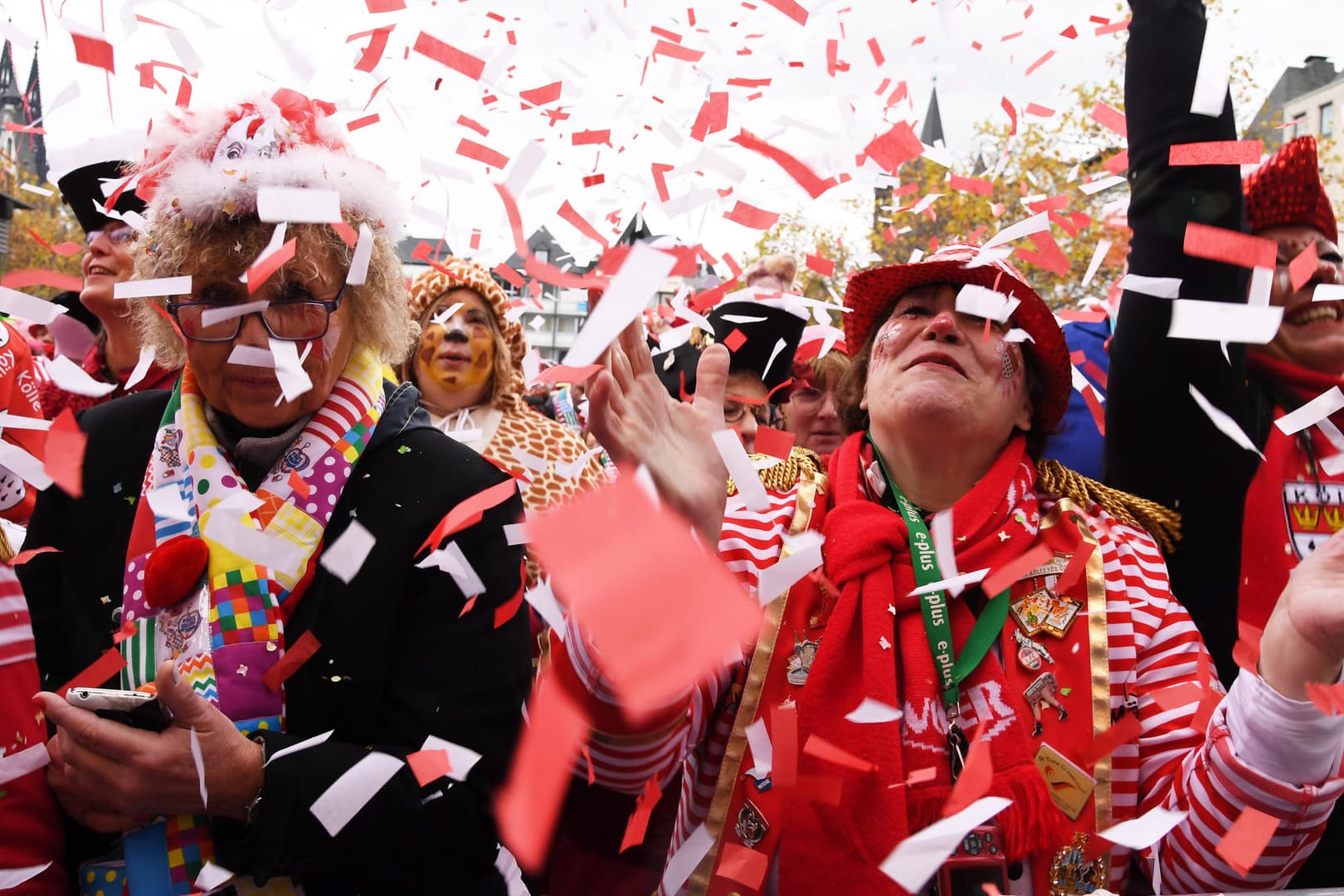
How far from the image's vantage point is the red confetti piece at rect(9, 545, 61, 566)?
1980mm

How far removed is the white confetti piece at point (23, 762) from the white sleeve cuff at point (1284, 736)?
7.10 ft

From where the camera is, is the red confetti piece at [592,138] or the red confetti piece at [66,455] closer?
the red confetti piece at [66,455]

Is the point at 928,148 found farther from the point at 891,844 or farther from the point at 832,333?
the point at 891,844

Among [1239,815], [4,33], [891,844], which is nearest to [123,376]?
[4,33]

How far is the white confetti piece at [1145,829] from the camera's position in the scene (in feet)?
6.24

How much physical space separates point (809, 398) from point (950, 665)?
115 inches

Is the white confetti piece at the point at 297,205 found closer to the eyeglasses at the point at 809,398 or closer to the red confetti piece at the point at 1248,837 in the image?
the red confetti piece at the point at 1248,837

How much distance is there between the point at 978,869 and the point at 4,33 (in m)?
2.71

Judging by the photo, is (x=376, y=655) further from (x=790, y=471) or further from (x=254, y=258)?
(x=790, y=471)

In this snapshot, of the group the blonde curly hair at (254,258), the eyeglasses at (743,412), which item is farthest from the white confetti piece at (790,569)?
the eyeglasses at (743,412)

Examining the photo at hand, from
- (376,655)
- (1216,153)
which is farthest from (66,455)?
(1216,153)

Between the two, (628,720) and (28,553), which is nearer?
(628,720)

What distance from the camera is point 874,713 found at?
2082 mm

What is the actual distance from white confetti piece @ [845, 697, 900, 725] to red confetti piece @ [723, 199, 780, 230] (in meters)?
1.33
